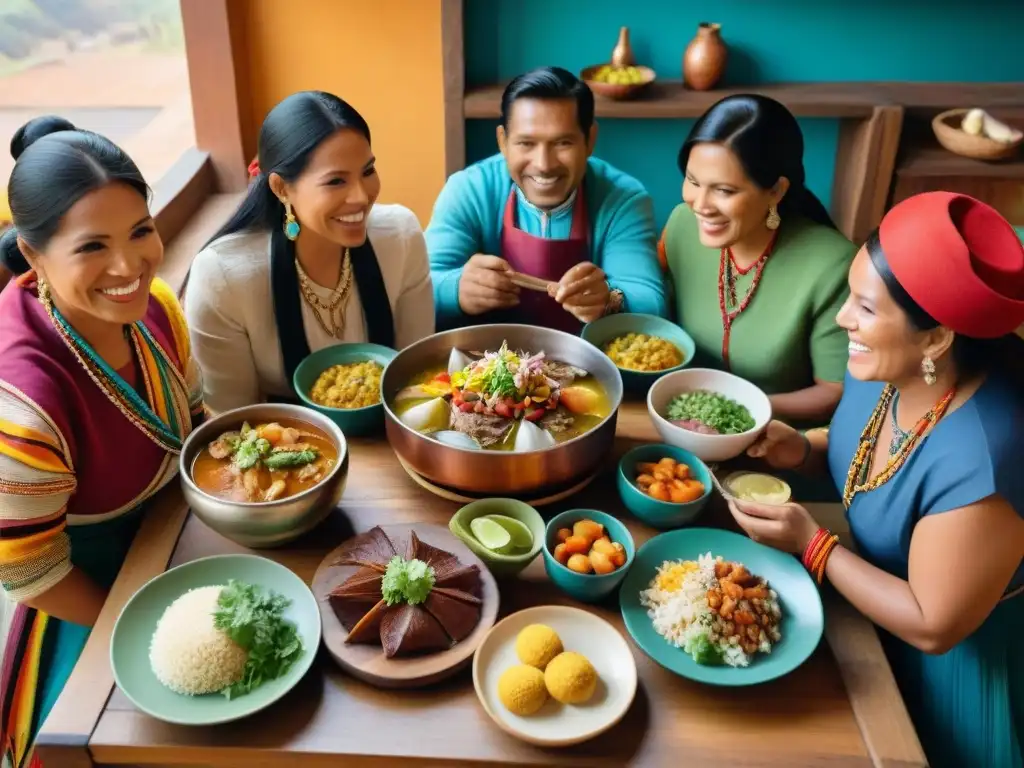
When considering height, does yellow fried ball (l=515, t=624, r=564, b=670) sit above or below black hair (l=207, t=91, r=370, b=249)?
below

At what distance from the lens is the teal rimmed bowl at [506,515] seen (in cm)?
158

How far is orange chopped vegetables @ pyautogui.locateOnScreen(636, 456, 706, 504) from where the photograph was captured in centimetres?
173

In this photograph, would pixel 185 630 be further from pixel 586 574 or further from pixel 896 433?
pixel 896 433

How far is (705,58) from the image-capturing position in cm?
367

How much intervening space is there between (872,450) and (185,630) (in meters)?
1.36

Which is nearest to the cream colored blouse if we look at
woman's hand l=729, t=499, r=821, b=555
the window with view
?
woman's hand l=729, t=499, r=821, b=555

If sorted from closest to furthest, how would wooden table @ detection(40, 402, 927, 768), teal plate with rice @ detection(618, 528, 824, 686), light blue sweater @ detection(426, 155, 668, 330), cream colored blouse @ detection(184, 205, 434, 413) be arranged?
1. wooden table @ detection(40, 402, 927, 768)
2. teal plate with rice @ detection(618, 528, 824, 686)
3. cream colored blouse @ detection(184, 205, 434, 413)
4. light blue sweater @ detection(426, 155, 668, 330)

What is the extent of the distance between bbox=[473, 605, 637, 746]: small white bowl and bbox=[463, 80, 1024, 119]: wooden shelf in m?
2.65

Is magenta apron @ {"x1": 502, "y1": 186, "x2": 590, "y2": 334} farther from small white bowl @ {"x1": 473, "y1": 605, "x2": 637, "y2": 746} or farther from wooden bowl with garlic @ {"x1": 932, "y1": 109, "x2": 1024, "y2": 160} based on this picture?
wooden bowl with garlic @ {"x1": 932, "y1": 109, "x2": 1024, "y2": 160}

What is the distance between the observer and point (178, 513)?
179cm

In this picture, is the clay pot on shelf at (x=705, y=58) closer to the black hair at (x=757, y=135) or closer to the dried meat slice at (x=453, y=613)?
the black hair at (x=757, y=135)

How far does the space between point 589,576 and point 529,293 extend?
53.0 inches

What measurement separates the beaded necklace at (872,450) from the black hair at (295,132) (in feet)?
4.29

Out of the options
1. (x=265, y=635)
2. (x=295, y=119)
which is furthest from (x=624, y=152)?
(x=265, y=635)
